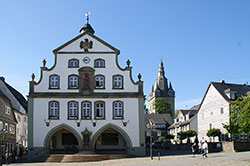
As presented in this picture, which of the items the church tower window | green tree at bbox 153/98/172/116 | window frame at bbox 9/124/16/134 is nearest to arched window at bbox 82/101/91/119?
the church tower window

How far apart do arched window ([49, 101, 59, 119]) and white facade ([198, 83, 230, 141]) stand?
23.2 metres

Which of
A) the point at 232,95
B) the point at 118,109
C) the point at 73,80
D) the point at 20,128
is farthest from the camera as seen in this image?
the point at 20,128

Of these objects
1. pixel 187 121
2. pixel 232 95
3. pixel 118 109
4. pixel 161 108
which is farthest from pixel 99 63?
pixel 161 108

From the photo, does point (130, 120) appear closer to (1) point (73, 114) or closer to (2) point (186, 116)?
(1) point (73, 114)

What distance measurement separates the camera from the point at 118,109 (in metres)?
35.1

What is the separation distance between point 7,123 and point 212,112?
2940 centimetres

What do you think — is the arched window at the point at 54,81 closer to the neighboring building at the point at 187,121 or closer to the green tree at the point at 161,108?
the neighboring building at the point at 187,121

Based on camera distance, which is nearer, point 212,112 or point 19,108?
point 19,108

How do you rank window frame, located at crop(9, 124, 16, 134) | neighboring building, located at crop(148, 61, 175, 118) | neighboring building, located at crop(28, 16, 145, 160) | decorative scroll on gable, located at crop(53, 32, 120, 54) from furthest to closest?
1. neighboring building, located at crop(148, 61, 175, 118)
2. window frame, located at crop(9, 124, 16, 134)
3. decorative scroll on gable, located at crop(53, 32, 120, 54)
4. neighboring building, located at crop(28, 16, 145, 160)

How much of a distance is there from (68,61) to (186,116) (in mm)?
35532

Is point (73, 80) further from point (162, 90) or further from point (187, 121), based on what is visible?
point (162, 90)

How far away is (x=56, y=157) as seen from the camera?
104ft

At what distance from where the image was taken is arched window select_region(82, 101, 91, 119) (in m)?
34.7

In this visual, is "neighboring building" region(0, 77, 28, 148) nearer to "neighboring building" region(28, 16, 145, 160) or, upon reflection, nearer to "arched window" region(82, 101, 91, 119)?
"neighboring building" region(28, 16, 145, 160)
